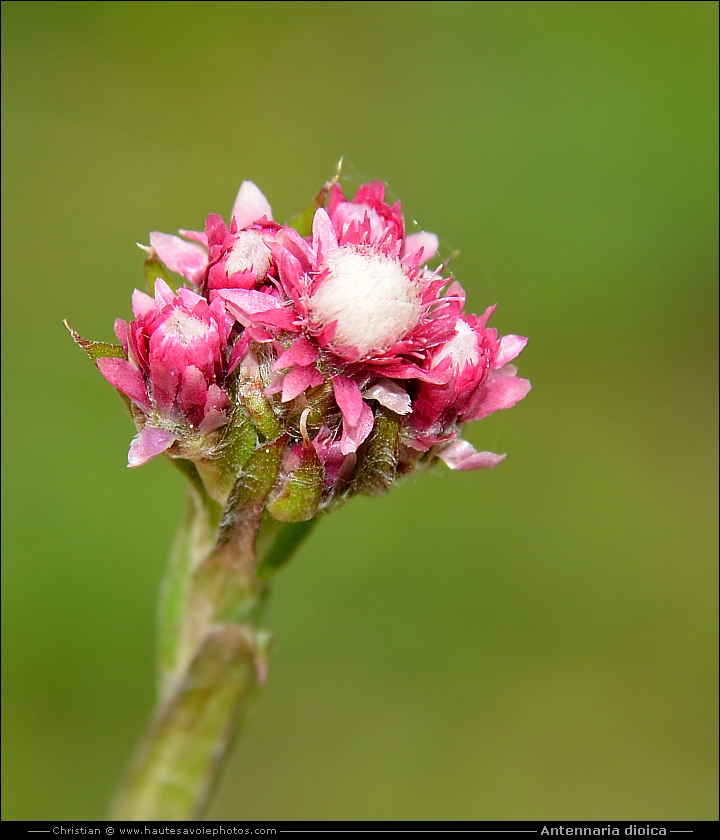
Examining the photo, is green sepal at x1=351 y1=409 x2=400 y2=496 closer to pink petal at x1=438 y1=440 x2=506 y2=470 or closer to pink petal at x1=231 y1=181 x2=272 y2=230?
pink petal at x1=438 y1=440 x2=506 y2=470

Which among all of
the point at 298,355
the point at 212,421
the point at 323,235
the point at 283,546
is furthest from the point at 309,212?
the point at 283,546

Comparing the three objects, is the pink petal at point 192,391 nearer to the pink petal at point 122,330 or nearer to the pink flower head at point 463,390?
the pink petal at point 122,330

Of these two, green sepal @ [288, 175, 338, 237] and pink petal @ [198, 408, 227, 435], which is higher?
green sepal @ [288, 175, 338, 237]

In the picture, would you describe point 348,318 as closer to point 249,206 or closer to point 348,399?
point 348,399

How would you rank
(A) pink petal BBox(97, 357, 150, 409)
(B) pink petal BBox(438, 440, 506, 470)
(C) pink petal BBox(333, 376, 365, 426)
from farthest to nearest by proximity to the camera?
1. (B) pink petal BBox(438, 440, 506, 470)
2. (A) pink petal BBox(97, 357, 150, 409)
3. (C) pink petal BBox(333, 376, 365, 426)

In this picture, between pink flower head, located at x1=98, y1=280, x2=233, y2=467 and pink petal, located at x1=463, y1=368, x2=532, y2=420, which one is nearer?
pink flower head, located at x1=98, y1=280, x2=233, y2=467

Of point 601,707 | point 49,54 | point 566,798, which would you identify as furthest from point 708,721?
point 49,54

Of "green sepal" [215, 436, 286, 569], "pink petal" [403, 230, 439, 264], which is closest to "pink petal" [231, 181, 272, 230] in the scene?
"pink petal" [403, 230, 439, 264]
